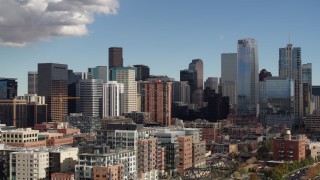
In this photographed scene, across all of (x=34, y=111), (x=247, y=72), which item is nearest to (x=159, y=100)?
(x=34, y=111)

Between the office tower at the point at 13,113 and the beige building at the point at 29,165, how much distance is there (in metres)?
32.6

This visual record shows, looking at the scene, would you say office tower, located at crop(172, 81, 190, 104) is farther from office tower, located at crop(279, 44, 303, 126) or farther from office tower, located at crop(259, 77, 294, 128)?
office tower, located at crop(279, 44, 303, 126)

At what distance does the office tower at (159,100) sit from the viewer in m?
62.8

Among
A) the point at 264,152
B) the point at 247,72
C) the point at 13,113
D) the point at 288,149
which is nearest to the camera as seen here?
the point at 288,149

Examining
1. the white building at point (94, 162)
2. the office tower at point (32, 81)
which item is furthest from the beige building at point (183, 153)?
the office tower at point (32, 81)

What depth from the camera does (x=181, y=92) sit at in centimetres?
9975

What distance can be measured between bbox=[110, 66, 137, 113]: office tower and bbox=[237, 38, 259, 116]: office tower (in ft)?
84.3

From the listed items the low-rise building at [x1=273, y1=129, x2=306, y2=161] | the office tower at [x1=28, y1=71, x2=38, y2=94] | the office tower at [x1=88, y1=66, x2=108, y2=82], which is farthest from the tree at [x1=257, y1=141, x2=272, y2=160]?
the office tower at [x1=88, y1=66, x2=108, y2=82]

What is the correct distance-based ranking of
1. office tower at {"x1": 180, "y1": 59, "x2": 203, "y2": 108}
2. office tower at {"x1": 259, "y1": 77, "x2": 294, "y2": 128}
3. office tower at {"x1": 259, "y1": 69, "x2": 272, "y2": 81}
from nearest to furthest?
1. office tower at {"x1": 259, "y1": 77, "x2": 294, "y2": 128}
2. office tower at {"x1": 180, "y1": 59, "x2": 203, "y2": 108}
3. office tower at {"x1": 259, "y1": 69, "x2": 272, "y2": 81}

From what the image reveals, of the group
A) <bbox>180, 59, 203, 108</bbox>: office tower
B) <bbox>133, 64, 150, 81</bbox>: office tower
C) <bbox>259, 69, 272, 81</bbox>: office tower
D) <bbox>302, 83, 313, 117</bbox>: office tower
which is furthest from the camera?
<bbox>259, 69, 272, 81</bbox>: office tower

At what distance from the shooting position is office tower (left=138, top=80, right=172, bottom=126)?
206 feet

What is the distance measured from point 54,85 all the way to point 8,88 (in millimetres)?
6224

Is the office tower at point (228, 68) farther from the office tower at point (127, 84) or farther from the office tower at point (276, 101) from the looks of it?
the office tower at point (127, 84)

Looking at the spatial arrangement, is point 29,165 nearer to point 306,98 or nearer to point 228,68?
point 306,98
